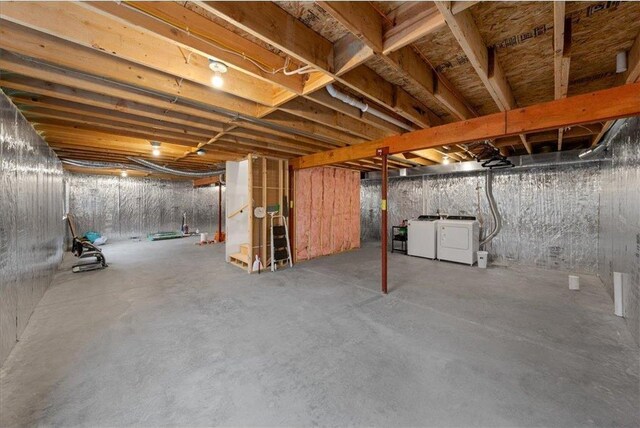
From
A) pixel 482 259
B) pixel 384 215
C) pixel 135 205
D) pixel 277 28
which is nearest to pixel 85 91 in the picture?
pixel 277 28

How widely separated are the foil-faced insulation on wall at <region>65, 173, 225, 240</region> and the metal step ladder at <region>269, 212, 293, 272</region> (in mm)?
6416

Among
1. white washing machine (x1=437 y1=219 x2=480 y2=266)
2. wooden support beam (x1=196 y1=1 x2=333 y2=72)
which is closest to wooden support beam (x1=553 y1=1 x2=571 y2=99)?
wooden support beam (x1=196 y1=1 x2=333 y2=72)

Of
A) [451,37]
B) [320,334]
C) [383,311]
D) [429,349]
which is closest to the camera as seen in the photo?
[451,37]

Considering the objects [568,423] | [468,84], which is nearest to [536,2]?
[468,84]

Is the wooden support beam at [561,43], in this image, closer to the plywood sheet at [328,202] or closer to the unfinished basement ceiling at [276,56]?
the unfinished basement ceiling at [276,56]

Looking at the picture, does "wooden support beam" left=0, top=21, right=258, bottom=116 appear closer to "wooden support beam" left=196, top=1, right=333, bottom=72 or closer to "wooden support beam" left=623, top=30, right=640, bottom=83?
"wooden support beam" left=196, top=1, right=333, bottom=72

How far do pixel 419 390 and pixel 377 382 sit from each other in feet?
0.93

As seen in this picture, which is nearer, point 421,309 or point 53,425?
point 53,425

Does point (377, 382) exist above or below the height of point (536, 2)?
below

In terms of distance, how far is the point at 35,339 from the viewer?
2.32 m

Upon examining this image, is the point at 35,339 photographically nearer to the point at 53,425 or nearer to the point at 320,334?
the point at 53,425

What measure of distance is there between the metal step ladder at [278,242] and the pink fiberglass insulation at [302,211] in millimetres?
635

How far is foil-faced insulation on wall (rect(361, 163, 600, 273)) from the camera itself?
465 centimetres

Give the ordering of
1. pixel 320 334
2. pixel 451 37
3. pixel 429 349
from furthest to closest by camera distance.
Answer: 1. pixel 320 334
2. pixel 429 349
3. pixel 451 37
